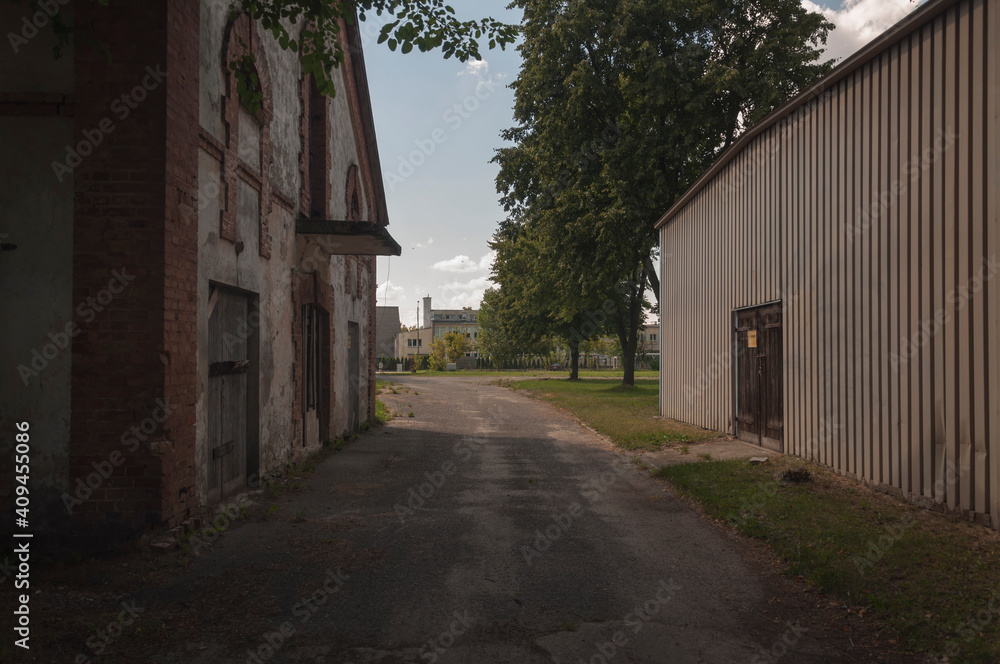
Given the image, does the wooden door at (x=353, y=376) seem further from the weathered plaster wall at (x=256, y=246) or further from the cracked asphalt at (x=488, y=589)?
the cracked asphalt at (x=488, y=589)

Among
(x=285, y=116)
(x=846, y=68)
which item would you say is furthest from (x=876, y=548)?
(x=285, y=116)

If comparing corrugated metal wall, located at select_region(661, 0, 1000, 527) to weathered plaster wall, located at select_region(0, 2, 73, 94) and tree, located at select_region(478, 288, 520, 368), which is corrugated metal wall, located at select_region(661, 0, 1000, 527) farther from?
tree, located at select_region(478, 288, 520, 368)

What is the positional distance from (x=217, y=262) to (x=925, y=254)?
739 centimetres

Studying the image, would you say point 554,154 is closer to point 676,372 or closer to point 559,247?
point 559,247

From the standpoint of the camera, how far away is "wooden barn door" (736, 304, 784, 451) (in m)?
10.5

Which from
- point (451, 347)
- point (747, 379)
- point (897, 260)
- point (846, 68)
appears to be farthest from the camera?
point (451, 347)

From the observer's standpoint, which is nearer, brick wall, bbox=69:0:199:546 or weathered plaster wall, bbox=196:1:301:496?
brick wall, bbox=69:0:199:546

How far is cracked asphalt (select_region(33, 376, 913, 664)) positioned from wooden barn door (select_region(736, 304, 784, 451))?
3444 millimetres

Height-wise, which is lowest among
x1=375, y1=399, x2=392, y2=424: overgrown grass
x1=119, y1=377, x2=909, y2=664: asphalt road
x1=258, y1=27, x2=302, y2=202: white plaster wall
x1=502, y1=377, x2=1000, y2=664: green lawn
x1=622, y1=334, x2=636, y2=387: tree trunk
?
x1=375, y1=399, x2=392, y2=424: overgrown grass

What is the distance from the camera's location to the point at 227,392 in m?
7.39

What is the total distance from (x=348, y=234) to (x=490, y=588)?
666 centimetres

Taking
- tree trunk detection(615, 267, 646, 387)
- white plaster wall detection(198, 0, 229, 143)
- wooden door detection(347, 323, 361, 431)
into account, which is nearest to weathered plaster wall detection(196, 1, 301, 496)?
white plaster wall detection(198, 0, 229, 143)

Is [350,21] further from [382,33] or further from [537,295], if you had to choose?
[537,295]

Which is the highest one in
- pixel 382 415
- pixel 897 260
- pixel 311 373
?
pixel 897 260
